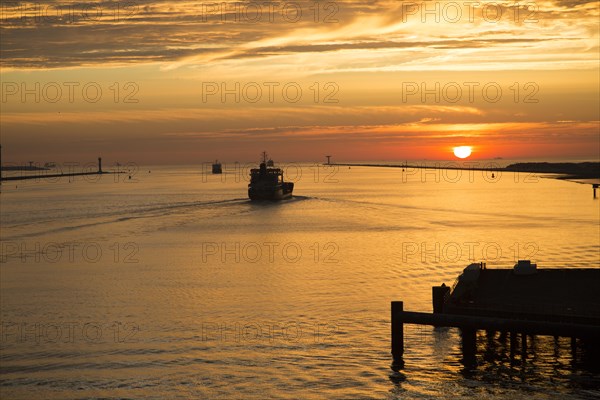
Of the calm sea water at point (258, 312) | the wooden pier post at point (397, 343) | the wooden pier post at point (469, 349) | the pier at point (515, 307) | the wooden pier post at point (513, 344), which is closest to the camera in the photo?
the pier at point (515, 307)

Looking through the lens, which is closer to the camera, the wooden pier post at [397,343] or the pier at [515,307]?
the pier at [515,307]

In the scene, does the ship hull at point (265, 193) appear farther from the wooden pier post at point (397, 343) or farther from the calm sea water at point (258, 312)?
the wooden pier post at point (397, 343)

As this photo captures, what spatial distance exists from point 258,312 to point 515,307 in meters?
15.5

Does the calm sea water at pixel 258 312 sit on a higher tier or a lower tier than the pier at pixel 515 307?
lower

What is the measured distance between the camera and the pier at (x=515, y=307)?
26.9 m

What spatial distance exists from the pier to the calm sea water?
167 cm

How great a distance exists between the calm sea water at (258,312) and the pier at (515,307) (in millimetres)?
1675

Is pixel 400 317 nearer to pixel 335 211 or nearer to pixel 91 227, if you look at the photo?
pixel 91 227

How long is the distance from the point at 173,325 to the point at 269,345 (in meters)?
6.55

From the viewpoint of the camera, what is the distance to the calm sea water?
27250 millimetres

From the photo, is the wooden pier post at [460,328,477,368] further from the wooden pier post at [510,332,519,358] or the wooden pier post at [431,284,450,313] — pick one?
the wooden pier post at [431,284,450,313]

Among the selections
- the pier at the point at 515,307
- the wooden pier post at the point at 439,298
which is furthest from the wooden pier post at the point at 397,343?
the wooden pier post at the point at 439,298

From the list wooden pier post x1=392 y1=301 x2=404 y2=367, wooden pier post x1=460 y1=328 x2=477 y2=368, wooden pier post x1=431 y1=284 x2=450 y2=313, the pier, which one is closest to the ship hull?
the pier

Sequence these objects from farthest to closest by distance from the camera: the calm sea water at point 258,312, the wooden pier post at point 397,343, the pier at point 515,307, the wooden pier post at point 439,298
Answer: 1. the wooden pier post at point 439,298
2. the wooden pier post at point 397,343
3. the calm sea water at point 258,312
4. the pier at point 515,307
